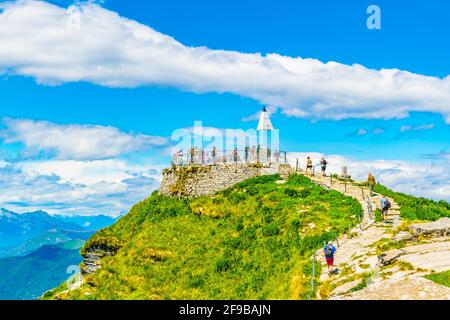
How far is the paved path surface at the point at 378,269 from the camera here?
17703 millimetres

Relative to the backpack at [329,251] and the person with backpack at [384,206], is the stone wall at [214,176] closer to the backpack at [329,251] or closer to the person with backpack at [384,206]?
the person with backpack at [384,206]

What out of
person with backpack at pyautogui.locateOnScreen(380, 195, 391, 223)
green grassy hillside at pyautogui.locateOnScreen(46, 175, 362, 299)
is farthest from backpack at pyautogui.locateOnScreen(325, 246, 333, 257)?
person with backpack at pyautogui.locateOnScreen(380, 195, 391, 223)

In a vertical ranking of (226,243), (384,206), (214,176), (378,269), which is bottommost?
(378,269)

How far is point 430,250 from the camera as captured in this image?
2464cm

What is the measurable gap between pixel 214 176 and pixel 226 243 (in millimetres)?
13404

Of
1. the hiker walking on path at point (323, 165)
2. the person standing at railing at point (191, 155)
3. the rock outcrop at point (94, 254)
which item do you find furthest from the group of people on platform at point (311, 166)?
the rock outcrop at point (94, 254)

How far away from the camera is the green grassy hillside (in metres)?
33.2

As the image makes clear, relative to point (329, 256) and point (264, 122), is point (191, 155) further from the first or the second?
point (329, 256)

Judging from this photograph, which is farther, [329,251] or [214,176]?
[214,176]

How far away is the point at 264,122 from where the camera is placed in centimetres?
5553

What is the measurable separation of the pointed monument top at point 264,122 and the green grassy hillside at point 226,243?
6163 millimetres

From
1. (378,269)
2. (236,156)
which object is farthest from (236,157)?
(378,269)

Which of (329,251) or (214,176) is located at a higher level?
(214,176)

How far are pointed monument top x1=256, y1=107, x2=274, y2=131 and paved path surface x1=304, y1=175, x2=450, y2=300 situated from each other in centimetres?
1941
